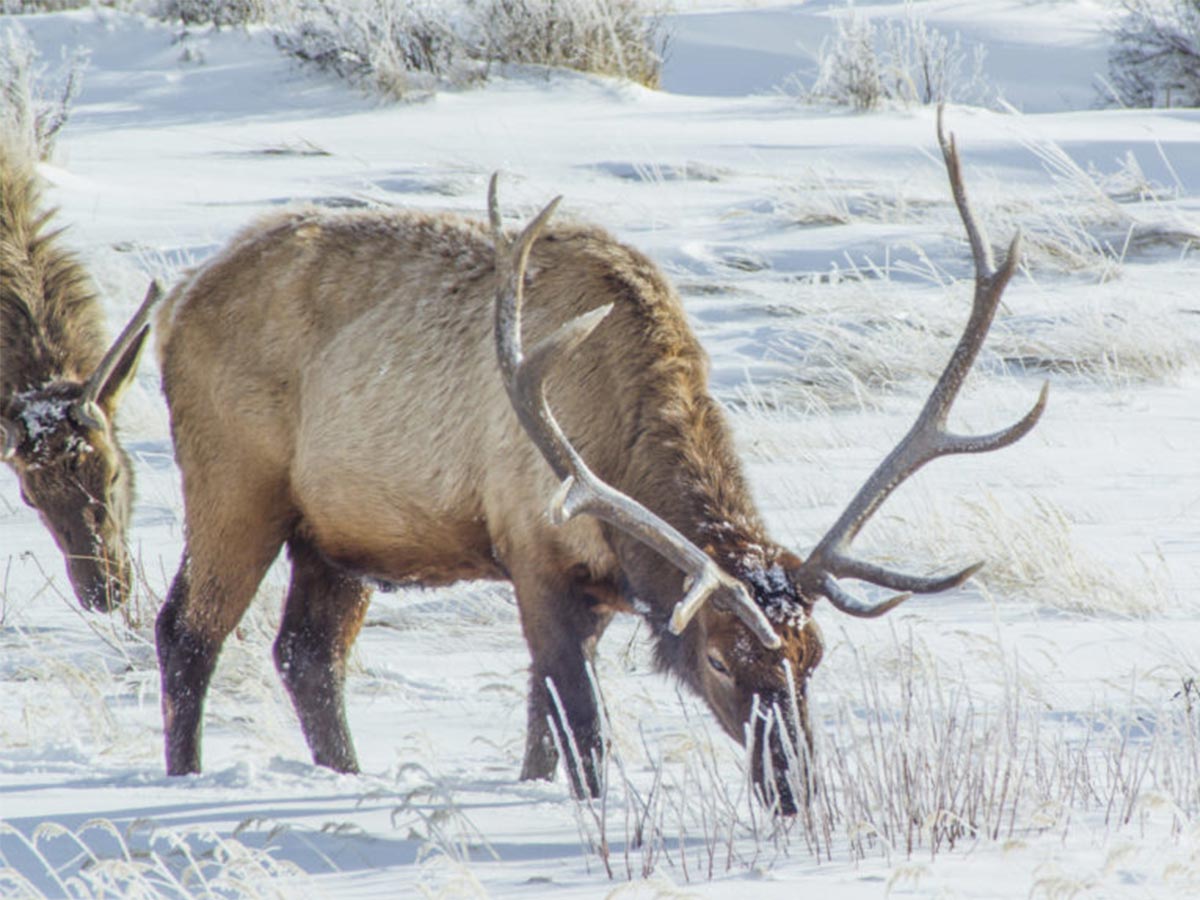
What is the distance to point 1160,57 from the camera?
66.8 feet

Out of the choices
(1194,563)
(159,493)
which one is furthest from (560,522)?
(159,493)

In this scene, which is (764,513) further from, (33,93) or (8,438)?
(33,93)

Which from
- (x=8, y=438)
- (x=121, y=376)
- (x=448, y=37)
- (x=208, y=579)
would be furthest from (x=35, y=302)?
(x=448, y=37)

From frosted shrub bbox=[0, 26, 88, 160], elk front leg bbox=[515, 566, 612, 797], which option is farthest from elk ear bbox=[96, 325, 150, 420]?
elk front leg bbox=[515, 566, 612, 797]

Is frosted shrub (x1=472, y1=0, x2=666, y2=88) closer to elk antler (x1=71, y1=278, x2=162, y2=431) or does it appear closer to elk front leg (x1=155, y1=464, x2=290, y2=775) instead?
elk antler (x1=71, y1=278, x2=162, y2=431)

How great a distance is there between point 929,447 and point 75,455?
4.64 metres

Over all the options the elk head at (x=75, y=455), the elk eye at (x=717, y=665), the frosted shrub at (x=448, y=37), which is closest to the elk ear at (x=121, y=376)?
the elk head at (x=75, y=455)

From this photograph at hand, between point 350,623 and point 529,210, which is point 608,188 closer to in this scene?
point 529,210

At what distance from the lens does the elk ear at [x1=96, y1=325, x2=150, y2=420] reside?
8.09 metres

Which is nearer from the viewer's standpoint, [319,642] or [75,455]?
[319,642]

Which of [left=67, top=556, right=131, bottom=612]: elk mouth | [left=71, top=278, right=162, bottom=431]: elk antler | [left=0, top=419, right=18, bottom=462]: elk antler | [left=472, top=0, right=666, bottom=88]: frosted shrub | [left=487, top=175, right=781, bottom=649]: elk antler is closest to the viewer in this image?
[left=487, top=175, right=781, bottom=649]: elk antler

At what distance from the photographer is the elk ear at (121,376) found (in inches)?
319

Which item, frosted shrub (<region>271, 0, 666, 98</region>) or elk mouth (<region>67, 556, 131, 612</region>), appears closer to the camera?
elk mouth (<region>67, 556, 131, 612</region>)

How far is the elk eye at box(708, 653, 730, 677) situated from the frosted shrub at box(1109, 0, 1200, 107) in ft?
53.0
